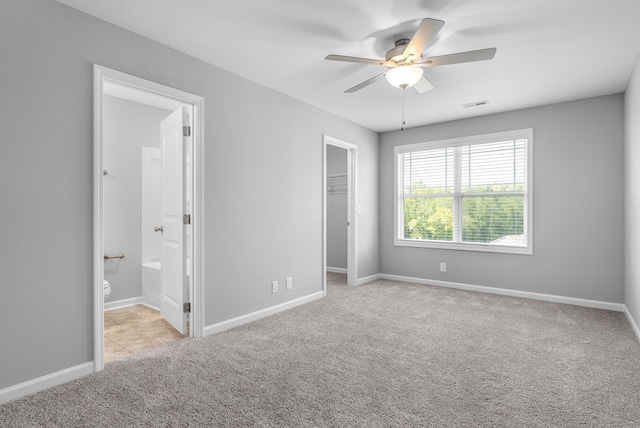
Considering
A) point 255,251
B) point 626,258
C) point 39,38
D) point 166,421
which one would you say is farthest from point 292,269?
point 626,258

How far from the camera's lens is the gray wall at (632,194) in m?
2.97

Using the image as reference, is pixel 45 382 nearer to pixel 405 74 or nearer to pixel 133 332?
pixel 133 332

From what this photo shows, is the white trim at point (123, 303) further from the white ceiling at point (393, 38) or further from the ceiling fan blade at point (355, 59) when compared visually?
the ceiling fan blade at point (355, 59)

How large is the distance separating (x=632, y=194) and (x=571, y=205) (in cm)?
86

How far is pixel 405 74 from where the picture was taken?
2623 mm

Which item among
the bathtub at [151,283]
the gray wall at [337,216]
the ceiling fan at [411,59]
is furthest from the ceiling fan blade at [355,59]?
the gray wall at [337,216]

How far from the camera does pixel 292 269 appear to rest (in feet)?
13.0

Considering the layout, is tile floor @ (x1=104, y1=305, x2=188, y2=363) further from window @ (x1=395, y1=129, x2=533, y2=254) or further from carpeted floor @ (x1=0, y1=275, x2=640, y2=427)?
window @ (x1=395, y1=129, x2=533, y2=254)

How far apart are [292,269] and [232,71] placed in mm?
2154

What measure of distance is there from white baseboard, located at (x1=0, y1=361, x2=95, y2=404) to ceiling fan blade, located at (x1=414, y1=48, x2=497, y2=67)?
3.12 metres

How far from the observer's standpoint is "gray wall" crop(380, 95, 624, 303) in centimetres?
386

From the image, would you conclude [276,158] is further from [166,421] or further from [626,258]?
[626,258]

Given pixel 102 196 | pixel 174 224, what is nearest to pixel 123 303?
pixel 174 224

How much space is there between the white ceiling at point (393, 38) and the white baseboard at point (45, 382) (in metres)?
2.32
